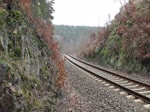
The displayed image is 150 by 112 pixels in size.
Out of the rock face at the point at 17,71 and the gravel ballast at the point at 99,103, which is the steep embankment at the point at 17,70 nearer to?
the rock face at the point at 17,71

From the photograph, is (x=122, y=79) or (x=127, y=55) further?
(x=127, y=55)

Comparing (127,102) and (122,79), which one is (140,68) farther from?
(127,102)

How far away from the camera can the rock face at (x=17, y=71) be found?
5500 millimetres

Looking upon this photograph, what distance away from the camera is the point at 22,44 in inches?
309

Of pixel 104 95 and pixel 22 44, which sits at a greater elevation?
pixel 22 44

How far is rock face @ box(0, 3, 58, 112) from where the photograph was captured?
5.50 m

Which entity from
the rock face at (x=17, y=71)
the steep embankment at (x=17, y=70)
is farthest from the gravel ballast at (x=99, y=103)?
the rock face at (x=17, y=71)

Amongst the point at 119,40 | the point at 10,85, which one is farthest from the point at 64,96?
the point at 119,40

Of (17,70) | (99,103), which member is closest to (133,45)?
(99,103)

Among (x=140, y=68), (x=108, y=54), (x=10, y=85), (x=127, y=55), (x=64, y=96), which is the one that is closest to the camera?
(x=10, y=85)

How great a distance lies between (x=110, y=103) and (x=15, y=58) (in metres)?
4.11

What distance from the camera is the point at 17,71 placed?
253 inches

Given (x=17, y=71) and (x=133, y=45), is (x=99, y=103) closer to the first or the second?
(x=17, y=71)

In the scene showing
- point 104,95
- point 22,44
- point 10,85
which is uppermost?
point 22,44
